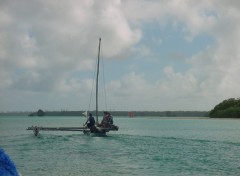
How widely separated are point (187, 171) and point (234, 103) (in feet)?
540

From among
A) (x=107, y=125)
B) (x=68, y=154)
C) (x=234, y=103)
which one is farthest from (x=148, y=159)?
(x=234, y=103)

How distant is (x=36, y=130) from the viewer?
2100 inches

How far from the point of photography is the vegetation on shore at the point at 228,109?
178 m

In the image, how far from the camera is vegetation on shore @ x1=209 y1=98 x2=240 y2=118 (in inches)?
7023

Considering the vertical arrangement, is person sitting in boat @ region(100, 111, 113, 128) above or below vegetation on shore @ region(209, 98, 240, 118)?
below

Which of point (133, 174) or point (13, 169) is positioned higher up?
point (13, 169)

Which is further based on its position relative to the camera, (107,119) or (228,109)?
(228,109)

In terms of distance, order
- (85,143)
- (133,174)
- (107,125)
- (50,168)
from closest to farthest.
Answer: (133,174) → (50,168) → (85,143) → (107,125)

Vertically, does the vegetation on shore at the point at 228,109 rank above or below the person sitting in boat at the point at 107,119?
above

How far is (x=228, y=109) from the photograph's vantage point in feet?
595

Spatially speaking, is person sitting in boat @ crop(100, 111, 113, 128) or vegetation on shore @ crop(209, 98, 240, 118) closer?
person sitting in boat @ crop(100, 111, 113, 128)

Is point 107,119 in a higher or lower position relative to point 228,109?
lower

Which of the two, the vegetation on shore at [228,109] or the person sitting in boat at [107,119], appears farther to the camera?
the vegetation on shore at [228,109]

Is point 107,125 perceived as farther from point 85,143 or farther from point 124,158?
point 124,158
